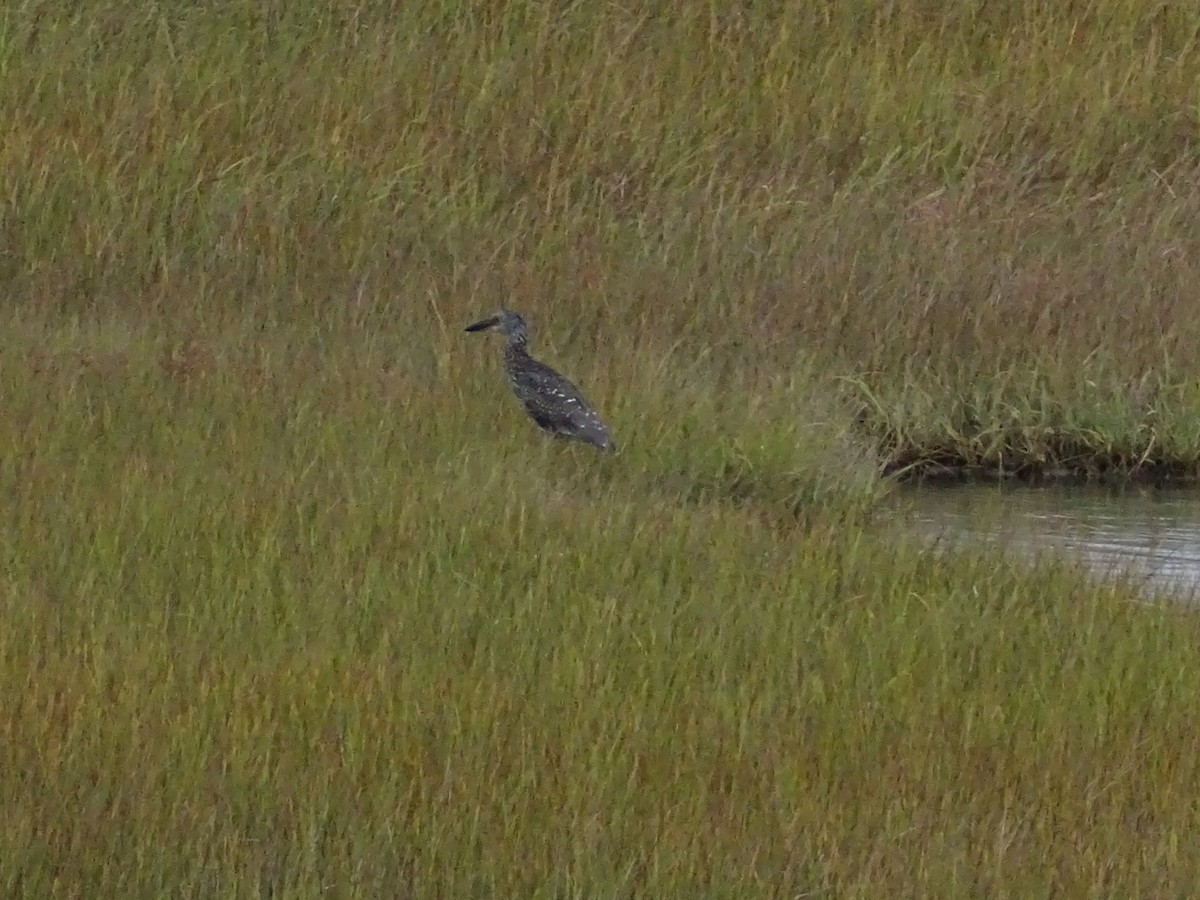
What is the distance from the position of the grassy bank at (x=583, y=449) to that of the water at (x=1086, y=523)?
27 cm

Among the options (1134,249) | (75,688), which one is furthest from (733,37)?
(75,688)

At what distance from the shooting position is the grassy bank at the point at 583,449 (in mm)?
4543

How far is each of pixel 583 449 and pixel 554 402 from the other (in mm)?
209

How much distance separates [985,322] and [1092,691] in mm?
4102

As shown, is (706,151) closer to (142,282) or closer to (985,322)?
(985,322)

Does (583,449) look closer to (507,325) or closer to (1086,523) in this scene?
(507,325)

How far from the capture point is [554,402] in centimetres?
783

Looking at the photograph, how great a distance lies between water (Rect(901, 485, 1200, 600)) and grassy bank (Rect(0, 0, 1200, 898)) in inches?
10.5

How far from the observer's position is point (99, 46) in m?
11.2

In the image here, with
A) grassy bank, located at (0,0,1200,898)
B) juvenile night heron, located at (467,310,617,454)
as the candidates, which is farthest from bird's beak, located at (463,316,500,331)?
juvenile night heron, located at (467,310,617,454)

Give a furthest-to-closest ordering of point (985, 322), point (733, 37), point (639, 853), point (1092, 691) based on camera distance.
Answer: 1. point (733, 37)
2. point (985, 322)
3. point (1092, 691)
4. point (639, 853)

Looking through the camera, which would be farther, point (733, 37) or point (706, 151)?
point (733, 37)

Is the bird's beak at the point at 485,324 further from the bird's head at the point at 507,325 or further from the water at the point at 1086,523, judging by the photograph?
the water at the point at 1086,523

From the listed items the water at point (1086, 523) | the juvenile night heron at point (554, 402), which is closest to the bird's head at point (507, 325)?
the juvenile night heron at point (554, 402)
